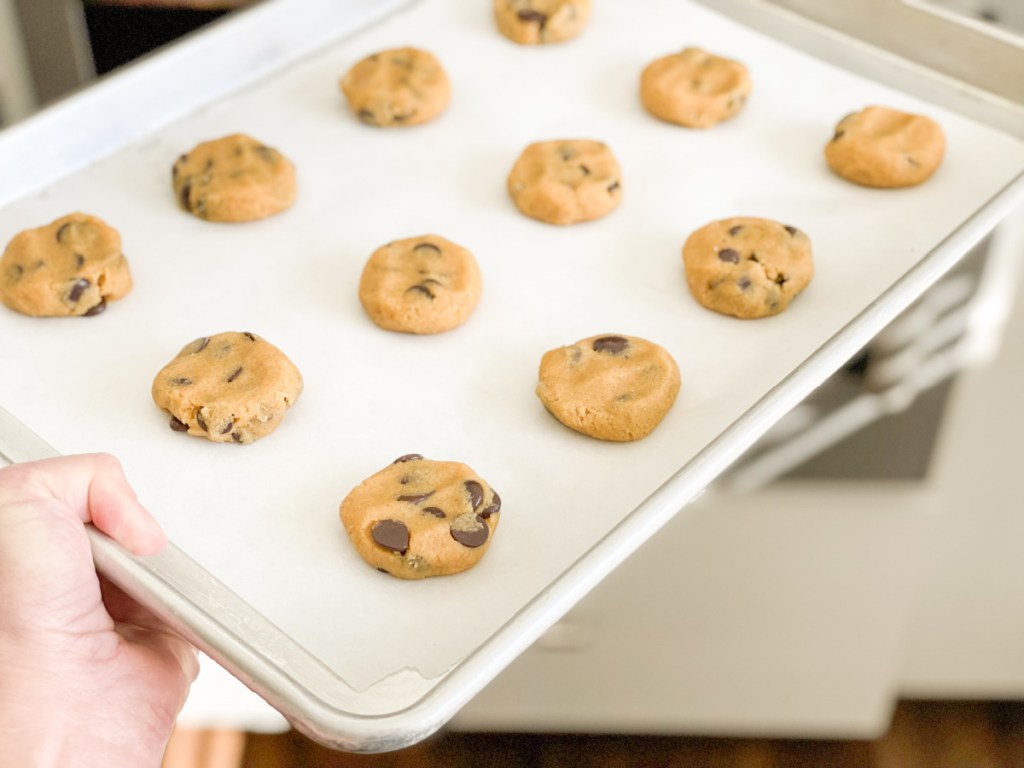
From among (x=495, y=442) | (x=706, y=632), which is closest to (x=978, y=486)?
(x=706, y=632)

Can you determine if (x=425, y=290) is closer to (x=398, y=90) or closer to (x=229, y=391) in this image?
(x=229, y=391)

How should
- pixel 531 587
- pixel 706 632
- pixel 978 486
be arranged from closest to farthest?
pixel 531 587 → pixel 978 486 → pixel 706 632

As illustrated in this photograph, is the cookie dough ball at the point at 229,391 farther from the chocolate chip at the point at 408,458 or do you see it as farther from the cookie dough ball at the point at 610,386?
the cookie dough ball at the point at 610,386

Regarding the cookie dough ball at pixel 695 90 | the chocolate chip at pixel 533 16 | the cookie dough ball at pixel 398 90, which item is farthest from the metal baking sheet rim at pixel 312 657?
the chocolate chip at pixel 533 16

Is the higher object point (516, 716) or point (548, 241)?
point (548, 241)

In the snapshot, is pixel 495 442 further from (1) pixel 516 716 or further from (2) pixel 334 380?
(1) pixel 516 716

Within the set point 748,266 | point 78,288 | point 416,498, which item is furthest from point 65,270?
point 748,266
